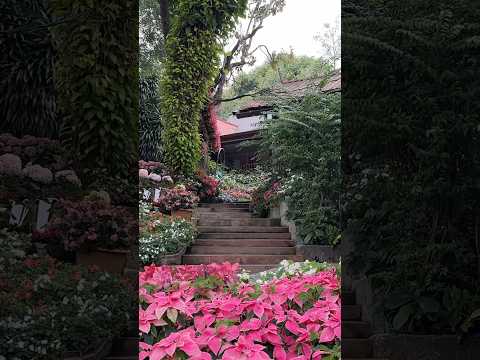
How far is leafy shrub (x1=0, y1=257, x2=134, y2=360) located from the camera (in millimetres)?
2365

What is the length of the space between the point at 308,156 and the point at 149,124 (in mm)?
887

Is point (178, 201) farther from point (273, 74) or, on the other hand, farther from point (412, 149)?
point (412, 149)

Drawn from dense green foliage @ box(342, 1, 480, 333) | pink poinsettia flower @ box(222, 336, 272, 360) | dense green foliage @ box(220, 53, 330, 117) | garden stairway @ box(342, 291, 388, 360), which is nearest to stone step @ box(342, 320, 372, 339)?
garden stairway @ box(342, 291, 388, 360)

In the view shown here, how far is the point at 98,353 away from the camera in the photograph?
2451 millimetres

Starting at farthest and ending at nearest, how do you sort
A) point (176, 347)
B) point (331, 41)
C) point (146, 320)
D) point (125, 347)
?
point (331, 41)
point (125, 347)
point (146, 320)
point (176, 347)

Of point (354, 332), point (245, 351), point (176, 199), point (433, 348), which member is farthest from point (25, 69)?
point (433, 348)

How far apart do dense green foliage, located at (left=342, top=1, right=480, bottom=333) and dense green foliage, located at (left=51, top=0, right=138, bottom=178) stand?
3.88 feet

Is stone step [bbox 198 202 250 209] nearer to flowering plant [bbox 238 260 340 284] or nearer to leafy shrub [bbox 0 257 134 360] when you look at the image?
flowering plant [bbox 238 260 340 284]

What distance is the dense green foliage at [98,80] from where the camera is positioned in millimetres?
2746

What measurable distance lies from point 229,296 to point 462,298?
1142 mm

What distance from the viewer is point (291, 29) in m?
2.79

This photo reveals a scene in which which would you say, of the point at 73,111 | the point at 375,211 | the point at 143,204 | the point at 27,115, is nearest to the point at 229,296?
the point at 143,204

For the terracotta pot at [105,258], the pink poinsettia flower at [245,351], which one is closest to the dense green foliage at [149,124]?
the terracotta pot at [105,258]

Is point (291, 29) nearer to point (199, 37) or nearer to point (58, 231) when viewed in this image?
point (199, 37)
